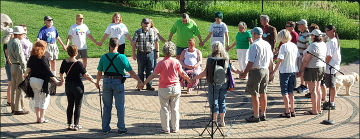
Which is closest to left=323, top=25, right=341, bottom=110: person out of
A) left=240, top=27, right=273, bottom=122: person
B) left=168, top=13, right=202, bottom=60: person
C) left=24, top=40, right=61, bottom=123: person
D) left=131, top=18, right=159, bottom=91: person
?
left=240, top=27, right=273, bottom=122: person

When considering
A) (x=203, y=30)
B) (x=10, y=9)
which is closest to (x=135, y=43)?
(x=203, y=30)

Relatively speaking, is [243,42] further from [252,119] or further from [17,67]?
[17,67]

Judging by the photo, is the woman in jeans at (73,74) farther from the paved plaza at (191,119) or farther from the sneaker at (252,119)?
the sneaker at (252,119)

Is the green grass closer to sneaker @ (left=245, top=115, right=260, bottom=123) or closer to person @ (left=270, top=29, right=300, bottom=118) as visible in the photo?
person @ (left=270, top=29, right=300, bottom=118)

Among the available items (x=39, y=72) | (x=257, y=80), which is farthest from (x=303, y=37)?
(x=39, y=72)

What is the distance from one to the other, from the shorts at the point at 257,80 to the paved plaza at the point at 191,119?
734mm

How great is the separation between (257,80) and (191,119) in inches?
68.4

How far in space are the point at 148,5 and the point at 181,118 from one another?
68.5 ft

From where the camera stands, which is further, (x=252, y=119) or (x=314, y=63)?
(x=314, y=63)

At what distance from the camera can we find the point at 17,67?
11.5m

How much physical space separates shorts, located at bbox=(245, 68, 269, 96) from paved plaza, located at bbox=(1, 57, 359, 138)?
0.73 m

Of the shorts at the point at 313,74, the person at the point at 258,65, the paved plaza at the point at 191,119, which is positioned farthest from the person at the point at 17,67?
the shorts at the point at 313,74

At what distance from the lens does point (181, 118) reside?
11.7 m

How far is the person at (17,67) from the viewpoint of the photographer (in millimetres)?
11383
